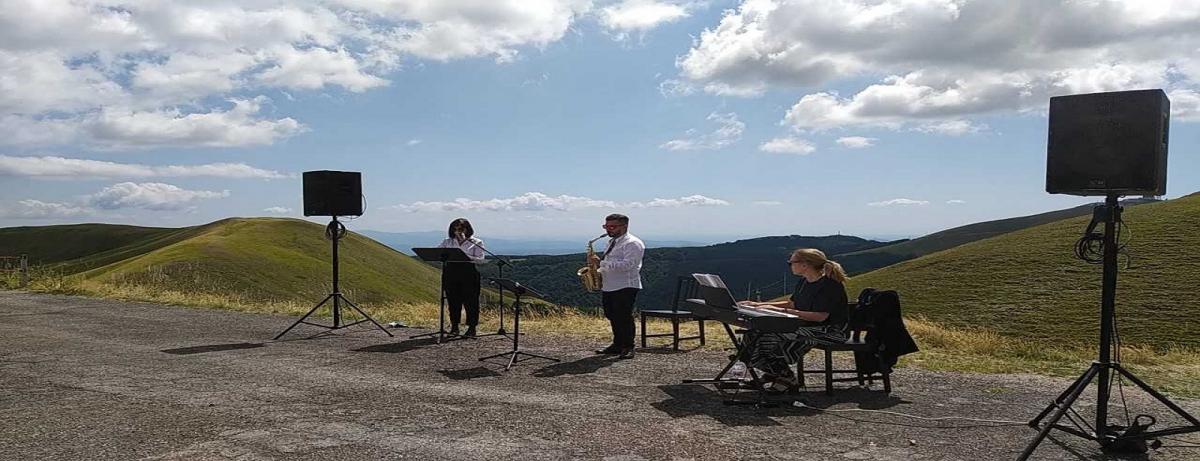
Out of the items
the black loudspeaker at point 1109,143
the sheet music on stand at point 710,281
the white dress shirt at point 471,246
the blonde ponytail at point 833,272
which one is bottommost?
the sheet music on stand at point 710,281

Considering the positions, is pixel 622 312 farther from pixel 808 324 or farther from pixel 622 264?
pixel 808 324

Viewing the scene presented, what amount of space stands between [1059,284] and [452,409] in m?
50.0

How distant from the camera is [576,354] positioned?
934cm

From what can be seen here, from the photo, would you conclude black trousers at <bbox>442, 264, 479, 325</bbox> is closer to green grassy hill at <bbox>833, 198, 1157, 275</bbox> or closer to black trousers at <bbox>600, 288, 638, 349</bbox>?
black trousers at <bbox>600, 288, 638, 349</bbox>

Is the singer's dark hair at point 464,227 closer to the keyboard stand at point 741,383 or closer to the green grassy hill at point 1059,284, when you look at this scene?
the keyboard stand at point 741,383

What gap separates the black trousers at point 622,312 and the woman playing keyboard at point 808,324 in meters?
2.23

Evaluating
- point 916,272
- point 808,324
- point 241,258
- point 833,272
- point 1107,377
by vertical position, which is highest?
point 833,272

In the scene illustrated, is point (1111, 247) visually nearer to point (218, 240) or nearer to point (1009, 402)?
point (1009, 402)

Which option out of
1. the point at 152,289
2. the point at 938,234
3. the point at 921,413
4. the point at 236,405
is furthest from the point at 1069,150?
the point at 938,234

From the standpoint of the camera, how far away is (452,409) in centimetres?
633

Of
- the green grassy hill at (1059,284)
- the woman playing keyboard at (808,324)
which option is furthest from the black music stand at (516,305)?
the green grassy hill at (1059,284)

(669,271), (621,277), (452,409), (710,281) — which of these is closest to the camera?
(452,409)

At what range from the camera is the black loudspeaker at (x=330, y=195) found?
11.5 meters

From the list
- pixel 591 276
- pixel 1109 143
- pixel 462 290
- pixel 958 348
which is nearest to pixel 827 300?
pixel 1109 143
